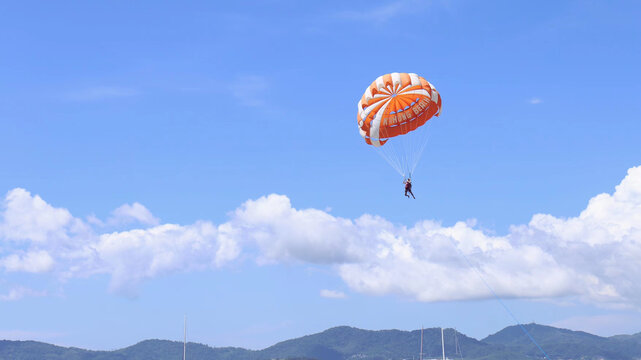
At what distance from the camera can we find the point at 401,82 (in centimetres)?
6384

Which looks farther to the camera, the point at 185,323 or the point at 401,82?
the point at 185,323

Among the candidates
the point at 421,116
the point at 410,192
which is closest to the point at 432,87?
the point at 421,116

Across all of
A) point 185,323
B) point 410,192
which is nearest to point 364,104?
point 410,192

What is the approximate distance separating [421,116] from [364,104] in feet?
18.6

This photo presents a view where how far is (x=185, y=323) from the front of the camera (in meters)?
80.4

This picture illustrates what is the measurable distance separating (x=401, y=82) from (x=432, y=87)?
11.2 feet

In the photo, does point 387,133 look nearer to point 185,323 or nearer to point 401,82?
point 401,82

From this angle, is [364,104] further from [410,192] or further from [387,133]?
[410,192]

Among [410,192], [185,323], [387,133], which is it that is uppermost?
[387,133]

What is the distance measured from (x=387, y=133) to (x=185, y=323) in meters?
34.3

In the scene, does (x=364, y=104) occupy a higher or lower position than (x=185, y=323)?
higher

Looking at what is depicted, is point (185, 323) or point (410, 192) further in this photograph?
point (185, 323)

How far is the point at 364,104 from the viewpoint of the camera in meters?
65.2

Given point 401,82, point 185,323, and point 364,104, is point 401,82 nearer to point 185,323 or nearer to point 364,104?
point 364,104
